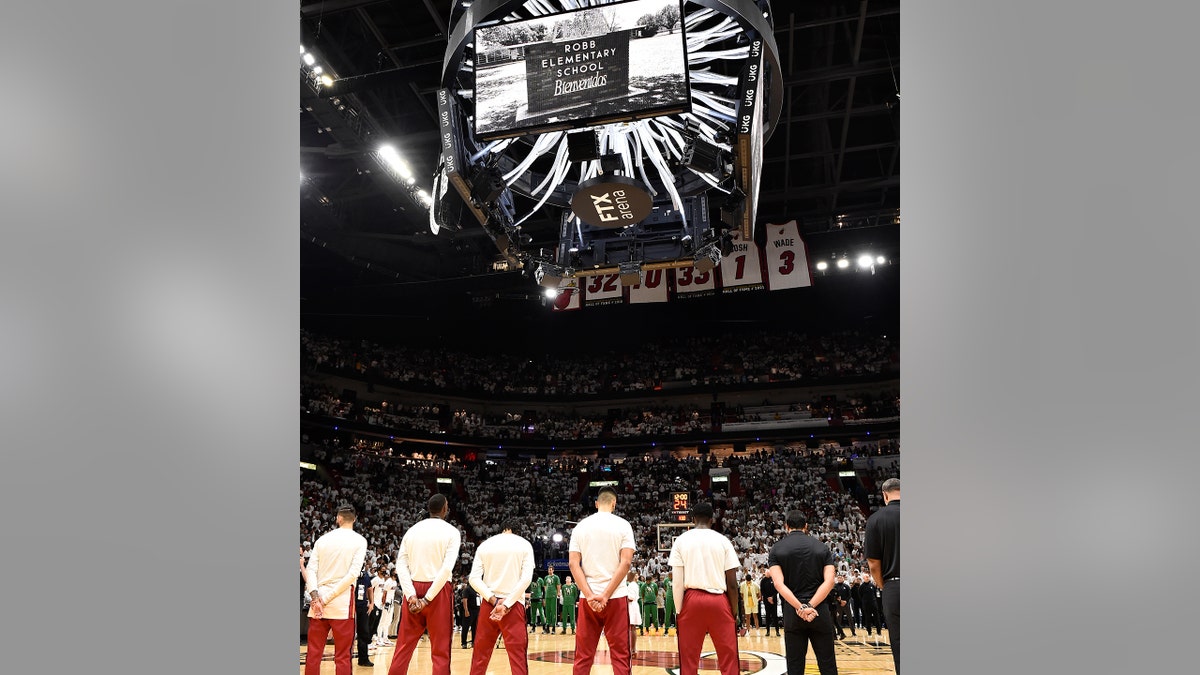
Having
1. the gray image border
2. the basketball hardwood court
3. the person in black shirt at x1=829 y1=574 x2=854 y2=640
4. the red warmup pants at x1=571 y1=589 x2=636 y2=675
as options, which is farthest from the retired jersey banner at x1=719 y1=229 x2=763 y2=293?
the gray image border

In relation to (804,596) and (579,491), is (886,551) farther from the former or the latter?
(579,491)

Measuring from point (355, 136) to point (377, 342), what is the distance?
56.4ft

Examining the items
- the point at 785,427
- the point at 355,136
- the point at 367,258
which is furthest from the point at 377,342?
the point at 355,136

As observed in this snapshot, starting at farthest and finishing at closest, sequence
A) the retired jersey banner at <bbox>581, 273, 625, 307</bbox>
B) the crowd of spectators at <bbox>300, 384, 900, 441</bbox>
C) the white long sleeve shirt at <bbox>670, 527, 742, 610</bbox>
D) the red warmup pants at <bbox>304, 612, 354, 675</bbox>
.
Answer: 1. the crowd of spectators at <bbox>300, 384, 900, 441</bbox>
2. the retired jersey banner at <bbox>581, 273, 625, 307</bbox>
3. the red warmup pants at <bbox>304, 612, 354, 675</bbox>
4. the white long sleeve shirt at <bbox>670, 527, 742, 610</bbox>

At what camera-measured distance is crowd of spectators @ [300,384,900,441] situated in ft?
84.0

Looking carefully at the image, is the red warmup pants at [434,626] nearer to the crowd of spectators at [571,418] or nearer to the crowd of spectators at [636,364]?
the crowd of spectators at [571,418]

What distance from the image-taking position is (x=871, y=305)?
1105 inches

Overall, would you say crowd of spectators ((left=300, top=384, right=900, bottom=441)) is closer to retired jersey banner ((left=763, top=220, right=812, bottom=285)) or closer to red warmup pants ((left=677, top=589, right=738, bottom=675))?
retired jersey banner ((left=763, top=220, right=812, bottom=285))

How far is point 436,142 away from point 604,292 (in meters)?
4.44

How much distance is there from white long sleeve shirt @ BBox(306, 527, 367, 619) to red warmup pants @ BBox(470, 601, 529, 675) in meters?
1.11

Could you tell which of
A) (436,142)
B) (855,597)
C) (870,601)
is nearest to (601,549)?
(870,601)

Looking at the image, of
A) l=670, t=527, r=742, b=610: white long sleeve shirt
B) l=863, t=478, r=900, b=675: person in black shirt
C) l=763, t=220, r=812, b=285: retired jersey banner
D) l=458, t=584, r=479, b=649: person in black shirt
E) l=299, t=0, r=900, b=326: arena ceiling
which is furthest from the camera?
l=763, t=220, r=812, b=285: retired jersey banner
